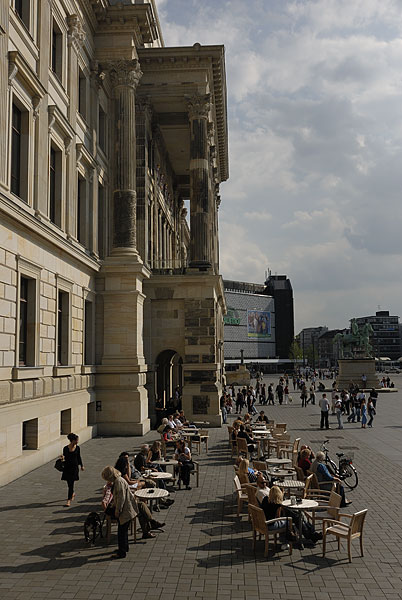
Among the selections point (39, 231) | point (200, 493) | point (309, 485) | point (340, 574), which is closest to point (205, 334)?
point (39, 231)

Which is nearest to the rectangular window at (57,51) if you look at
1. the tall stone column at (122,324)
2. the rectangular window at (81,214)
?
the rectangular window at (81,214)

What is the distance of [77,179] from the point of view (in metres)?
24.2

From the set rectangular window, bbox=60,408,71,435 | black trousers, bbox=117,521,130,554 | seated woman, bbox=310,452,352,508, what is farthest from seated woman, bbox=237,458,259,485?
rectangular window, bbox=60,408,71,435

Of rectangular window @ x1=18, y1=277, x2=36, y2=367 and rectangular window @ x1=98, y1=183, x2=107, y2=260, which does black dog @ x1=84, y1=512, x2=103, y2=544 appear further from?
rectangular window @ x1=98, y1=183, x2=107, y2=260

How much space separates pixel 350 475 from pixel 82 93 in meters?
19.7

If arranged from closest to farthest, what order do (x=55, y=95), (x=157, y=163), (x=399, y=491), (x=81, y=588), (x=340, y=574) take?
1. (x=81, y=588)
2. (x=340, y=574)
3. (x=399, y=491)
4. (x=55, y=95)
5. (x=157, y=163)

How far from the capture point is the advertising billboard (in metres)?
158

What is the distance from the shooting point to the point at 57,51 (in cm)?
2256

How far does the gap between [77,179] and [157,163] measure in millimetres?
15909

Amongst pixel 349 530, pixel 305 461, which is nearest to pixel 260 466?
pixel 305 461

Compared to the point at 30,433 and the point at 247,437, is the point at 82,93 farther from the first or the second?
the point at 247,437

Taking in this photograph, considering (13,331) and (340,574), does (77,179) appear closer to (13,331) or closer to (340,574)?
(13,331)

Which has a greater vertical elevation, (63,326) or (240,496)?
(63,326)

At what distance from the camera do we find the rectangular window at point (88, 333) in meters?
25.4
